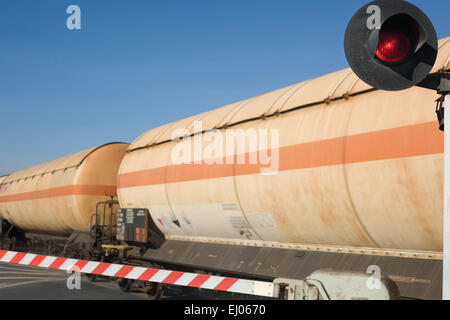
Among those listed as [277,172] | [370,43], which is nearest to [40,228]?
[277,172]

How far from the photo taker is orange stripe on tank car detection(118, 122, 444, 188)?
4.89 metres

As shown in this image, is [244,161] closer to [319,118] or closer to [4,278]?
[319,118]

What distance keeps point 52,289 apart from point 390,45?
10.0m

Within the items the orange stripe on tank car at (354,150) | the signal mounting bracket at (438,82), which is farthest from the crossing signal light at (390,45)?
the orange stripe on tank car at (354,150)

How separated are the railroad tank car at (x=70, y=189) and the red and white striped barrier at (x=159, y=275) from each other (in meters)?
5.42

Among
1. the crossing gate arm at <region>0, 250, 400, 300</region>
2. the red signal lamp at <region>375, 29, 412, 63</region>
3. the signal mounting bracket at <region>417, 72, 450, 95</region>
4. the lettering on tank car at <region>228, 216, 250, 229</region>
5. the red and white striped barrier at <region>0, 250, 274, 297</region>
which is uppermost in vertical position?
the red signal lamp at <region>375, 29, 412, 63</region>

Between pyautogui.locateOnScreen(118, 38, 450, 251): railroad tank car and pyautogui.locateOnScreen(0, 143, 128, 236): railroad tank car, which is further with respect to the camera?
pyautogui.locateOnScreen(0, 143, 128, 236): railroad tank car

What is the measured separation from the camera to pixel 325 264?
612cm

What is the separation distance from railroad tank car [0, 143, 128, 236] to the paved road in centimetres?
167

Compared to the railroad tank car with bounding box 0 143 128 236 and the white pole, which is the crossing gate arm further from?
the railroad tank car with bounding box 0 143 128 236

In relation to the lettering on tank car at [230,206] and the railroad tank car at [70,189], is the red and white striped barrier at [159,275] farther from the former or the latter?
the railroad tank car at [70,189]

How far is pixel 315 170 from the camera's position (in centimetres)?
611

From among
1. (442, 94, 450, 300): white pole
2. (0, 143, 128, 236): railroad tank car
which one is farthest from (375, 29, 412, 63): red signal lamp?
(0, 143, 128, 236): railroad tank car

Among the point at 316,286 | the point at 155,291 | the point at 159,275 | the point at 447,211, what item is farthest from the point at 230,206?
the point at 447,211
